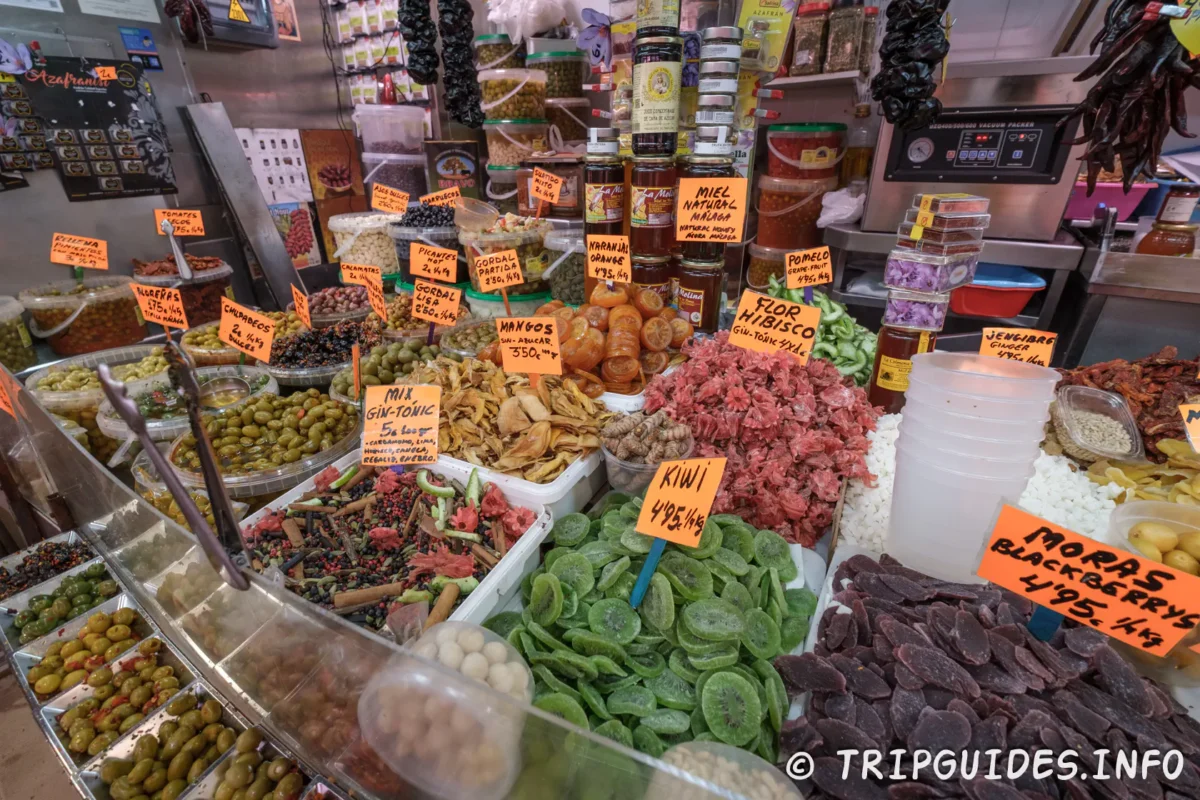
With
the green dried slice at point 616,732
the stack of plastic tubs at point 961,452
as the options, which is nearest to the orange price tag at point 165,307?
the green dried slice at point 616,732

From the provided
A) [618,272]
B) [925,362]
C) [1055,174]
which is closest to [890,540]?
[925,362]

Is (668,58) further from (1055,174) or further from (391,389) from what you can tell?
(1055,174)

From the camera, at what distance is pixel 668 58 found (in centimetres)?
→ 188

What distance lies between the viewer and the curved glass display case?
0.85m

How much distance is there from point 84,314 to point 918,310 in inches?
150

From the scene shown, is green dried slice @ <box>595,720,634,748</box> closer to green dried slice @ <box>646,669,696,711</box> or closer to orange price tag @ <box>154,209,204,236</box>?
green dried slice @ <box>646,669,696,711</box>

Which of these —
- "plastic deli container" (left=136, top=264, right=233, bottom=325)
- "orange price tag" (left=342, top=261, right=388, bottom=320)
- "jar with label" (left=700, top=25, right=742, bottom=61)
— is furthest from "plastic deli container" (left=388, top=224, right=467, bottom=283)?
"jar with label" (left=700, top=25, right=742, bottom=61)

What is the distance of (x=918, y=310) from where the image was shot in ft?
5.89

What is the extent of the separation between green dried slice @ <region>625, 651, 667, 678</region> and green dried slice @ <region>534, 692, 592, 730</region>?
0.16 meters

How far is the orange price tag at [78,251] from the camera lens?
8.29ft

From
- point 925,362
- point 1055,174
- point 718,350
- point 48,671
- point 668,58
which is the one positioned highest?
point 668,58

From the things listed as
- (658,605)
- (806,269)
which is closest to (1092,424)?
(806,269)

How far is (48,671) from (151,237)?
2.90 m

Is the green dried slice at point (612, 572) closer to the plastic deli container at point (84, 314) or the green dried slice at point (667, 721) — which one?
the green dried slice at point (667, 721)
